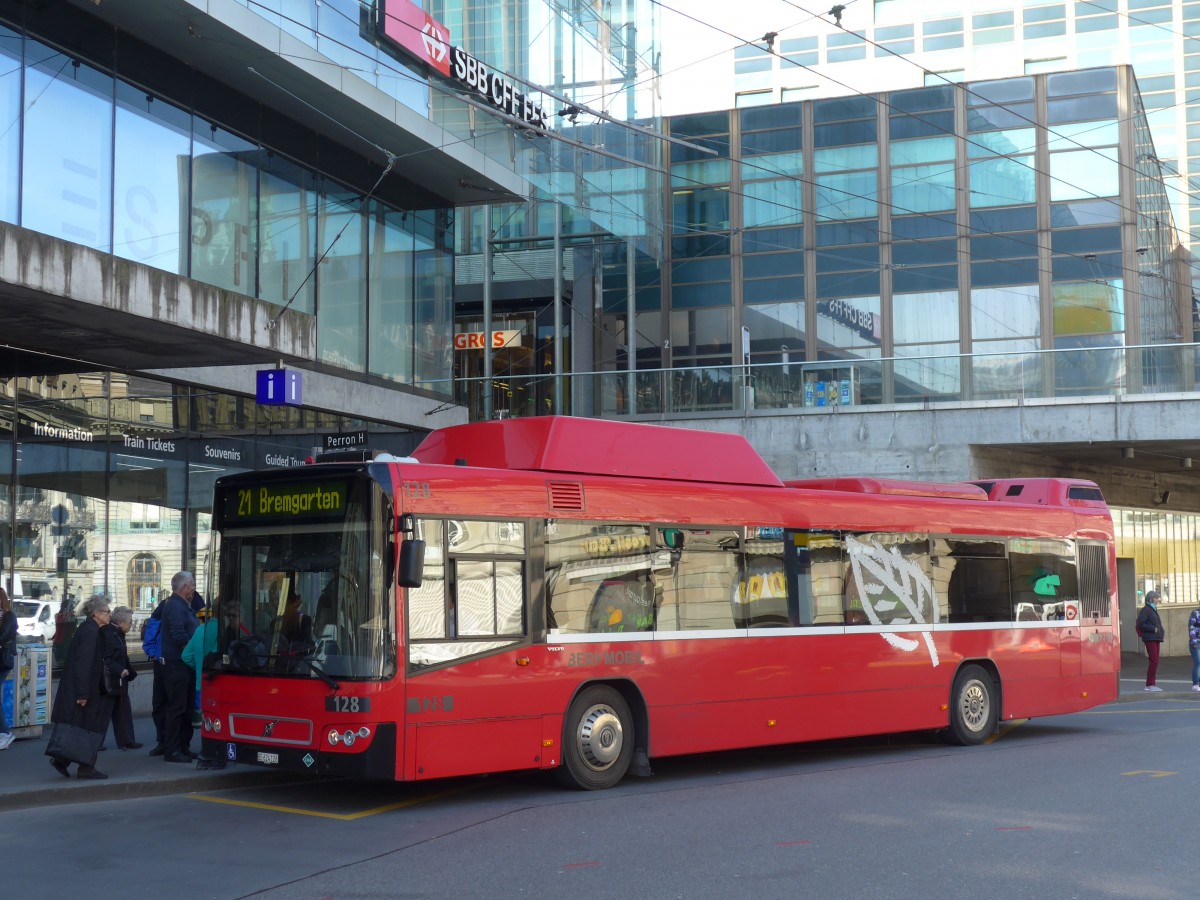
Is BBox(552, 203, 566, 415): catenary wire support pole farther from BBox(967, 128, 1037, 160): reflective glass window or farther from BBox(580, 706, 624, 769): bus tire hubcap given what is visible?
BBox(580, 706, 624, 769): bus tire hubcap

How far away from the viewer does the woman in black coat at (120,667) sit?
1152 cm

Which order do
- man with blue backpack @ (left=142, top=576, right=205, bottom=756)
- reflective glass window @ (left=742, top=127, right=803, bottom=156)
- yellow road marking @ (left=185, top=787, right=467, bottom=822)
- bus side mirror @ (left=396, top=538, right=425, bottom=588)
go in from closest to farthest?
bus side mirror @ (left=396, top=538, right=425, bottom=588) → yellow road marking @ (left=185, top=787, right=467, bottom=822) → man with blue backpack @ (left=142, top=576, right=205, bottom=756) → reflective glass window @ (left=742, top=127, right=803, bottom=156)

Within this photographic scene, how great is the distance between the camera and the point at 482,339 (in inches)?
1344

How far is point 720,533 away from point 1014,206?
2840 centimetres

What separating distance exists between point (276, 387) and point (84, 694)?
7.60 metres

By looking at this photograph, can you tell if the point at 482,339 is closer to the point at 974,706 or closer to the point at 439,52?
the point at 439,52

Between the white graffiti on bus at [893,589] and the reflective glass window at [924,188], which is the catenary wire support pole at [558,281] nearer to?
the reflective glass window at [924,188]

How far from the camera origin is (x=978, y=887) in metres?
7.59

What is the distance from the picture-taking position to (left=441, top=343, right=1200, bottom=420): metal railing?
25.2 m

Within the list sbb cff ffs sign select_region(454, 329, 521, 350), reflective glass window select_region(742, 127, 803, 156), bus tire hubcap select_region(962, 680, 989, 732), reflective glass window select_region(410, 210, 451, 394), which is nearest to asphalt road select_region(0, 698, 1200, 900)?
bus tire hubcap select_region(962, 680, 989, 732)

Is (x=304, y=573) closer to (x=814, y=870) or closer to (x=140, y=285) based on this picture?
(x=140, y=285)

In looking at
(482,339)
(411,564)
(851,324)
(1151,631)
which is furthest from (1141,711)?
(851,324)

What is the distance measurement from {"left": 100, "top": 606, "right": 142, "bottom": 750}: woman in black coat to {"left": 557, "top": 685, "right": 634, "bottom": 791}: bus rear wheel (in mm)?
3901

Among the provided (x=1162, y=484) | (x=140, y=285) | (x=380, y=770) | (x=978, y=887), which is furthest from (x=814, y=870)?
(x=1162, y=484)
